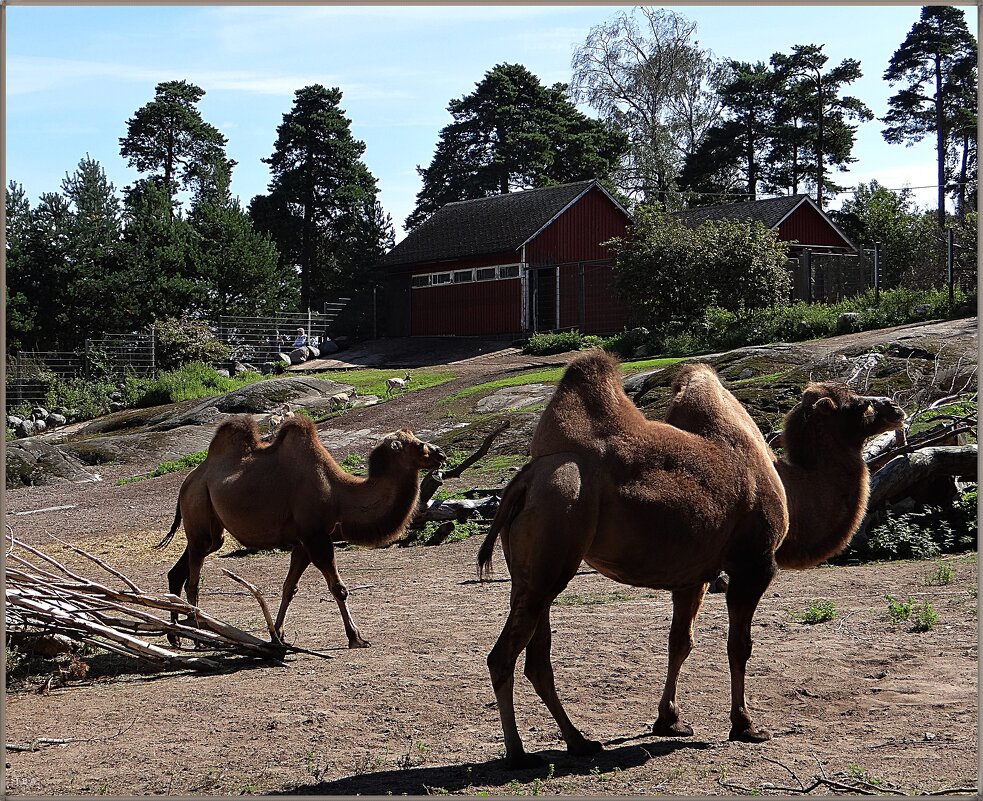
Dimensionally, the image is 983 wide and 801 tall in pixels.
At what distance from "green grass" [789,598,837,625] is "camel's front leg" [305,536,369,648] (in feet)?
11.4

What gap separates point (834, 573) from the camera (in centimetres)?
1039

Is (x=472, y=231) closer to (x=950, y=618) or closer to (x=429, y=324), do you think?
(x=429, y=324)

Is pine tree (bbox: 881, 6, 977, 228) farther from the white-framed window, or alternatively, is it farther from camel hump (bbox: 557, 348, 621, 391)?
camel hump (bbox: 557, 348, 621, 391)

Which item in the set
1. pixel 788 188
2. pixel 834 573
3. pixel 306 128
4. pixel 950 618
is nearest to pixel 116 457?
pixel 834 573

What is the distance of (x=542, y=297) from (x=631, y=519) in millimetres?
36136

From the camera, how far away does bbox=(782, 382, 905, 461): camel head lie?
270 inches

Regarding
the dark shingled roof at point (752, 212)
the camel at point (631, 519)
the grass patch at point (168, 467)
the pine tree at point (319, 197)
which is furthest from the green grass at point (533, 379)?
the pine tree at point (319, 197)

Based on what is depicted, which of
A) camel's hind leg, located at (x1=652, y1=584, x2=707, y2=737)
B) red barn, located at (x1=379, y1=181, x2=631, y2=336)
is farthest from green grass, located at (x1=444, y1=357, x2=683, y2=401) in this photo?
camel's hind leg, located at (x1=652, y1=584, x2=707, y2=737)

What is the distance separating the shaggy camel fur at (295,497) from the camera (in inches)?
365

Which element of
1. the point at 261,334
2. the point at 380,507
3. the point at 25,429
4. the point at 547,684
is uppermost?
the point at 261,334

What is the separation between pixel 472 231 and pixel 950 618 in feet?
126

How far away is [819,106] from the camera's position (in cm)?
5588

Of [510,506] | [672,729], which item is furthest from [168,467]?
[510,506]

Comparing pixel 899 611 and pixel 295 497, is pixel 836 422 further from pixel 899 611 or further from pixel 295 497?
pixel 295 497
